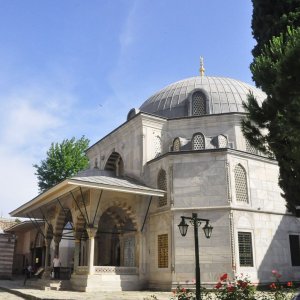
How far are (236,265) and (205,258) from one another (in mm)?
1228

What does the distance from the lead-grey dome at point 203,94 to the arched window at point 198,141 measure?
2.03m

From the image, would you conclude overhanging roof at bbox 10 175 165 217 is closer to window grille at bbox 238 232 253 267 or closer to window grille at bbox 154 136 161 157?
window grille at bbox 154 136 161 157

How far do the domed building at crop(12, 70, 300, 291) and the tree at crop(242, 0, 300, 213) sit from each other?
5.15 metres

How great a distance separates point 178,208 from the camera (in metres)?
16.2

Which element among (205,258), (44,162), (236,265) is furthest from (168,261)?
(44,162)

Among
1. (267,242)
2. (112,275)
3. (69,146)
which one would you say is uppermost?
(69,146)

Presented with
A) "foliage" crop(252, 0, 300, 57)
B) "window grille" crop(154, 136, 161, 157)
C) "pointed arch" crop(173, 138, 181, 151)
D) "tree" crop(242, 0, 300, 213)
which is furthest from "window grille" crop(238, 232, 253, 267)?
"foliage" crop(252, 0, 300, 57)

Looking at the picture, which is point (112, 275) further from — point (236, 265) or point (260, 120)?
point (260, 120)

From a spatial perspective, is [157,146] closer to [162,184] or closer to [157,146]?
[157,146]

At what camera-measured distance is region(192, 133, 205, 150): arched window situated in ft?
61.5

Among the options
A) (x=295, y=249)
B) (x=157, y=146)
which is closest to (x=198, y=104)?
(x=157, y=146)

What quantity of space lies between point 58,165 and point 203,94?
14858 millimetres

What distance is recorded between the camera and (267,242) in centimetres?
1655

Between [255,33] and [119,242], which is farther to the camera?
[119,242]
